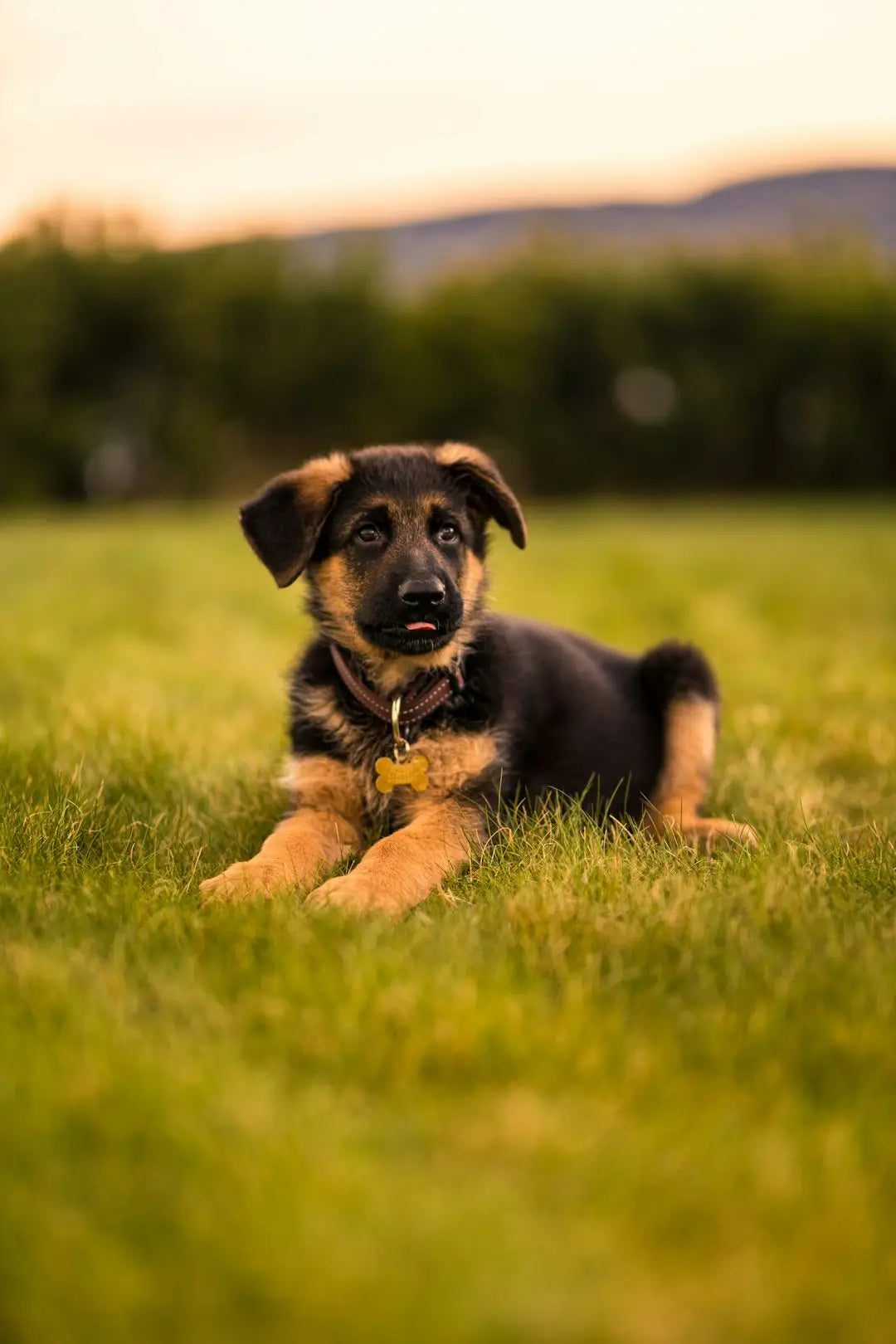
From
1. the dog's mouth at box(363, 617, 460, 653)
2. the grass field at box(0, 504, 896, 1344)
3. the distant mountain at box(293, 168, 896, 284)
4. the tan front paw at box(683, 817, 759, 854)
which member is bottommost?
the tan front paw at box(683, 817, 759, 854)

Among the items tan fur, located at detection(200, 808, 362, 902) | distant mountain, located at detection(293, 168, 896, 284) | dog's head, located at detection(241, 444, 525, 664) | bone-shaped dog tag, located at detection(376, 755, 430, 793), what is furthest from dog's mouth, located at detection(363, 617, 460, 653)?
distant mountain, located at detection(293, 168, 896, 284)

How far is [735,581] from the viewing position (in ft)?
48.4

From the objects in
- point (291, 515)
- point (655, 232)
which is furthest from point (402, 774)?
point (655, 232)

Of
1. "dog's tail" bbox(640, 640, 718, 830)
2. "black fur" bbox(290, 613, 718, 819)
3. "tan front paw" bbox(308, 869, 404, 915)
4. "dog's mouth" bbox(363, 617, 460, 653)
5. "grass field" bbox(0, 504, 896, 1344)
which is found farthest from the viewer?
"dog's tail" bbox(640, 640, 718, 830)

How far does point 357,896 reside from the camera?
12.0 feet

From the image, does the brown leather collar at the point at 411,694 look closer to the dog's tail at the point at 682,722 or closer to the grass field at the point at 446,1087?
the grass field at the point at 446,1087

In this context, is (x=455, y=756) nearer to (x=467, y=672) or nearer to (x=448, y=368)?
(x=467, y=672)

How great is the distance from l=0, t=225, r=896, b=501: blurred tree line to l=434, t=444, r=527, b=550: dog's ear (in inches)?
1197

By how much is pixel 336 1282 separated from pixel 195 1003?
1.00m

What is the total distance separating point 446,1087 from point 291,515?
98.1 inches

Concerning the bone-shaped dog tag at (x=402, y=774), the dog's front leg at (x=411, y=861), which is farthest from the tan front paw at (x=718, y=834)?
the bone-shaped dog tag at (x=402, y=774)

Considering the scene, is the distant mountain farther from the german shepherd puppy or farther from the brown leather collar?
the brown leather collar

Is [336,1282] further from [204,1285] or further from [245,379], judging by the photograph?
[245,379]

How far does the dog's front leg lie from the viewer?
3652 mm
